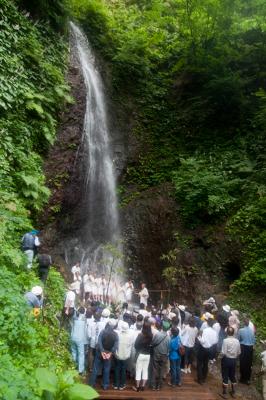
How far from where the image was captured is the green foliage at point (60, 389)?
333cm

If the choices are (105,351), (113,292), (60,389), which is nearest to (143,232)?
(113,292)

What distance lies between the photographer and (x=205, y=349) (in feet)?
30.8

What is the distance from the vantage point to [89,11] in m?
22.6

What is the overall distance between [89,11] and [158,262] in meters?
15.1

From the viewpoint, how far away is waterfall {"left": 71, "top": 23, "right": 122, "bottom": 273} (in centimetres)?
1691

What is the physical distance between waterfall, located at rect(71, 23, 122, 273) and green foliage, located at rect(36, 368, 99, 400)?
1274 cm

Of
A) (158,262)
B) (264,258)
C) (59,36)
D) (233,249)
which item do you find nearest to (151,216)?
(158,262)

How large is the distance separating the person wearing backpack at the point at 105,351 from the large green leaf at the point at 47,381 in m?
4.79

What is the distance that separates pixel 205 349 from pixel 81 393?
6702 mm

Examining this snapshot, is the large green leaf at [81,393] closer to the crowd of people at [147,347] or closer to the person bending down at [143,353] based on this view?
the crowd of people at [147,347]

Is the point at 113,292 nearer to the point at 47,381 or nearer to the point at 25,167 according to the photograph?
the point at 25,167

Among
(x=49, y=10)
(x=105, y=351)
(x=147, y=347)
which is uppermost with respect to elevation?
(x=49, y=10)

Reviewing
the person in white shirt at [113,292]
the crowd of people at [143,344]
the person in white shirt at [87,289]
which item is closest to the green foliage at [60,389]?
the crowd of people at [143,344]

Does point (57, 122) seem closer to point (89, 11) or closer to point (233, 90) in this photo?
point (233, 90)
